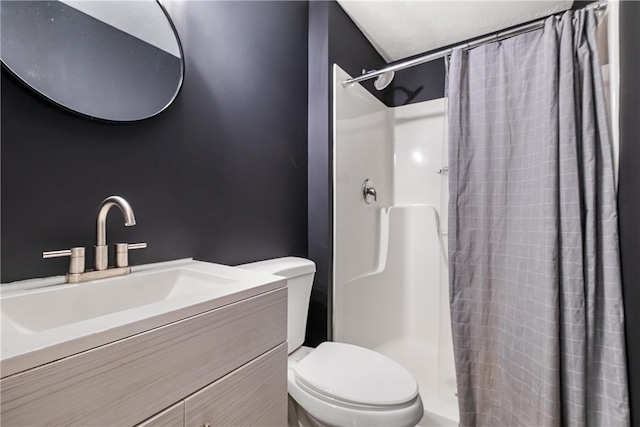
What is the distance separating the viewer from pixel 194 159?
3.28 ft

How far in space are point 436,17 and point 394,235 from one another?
1.32 meters

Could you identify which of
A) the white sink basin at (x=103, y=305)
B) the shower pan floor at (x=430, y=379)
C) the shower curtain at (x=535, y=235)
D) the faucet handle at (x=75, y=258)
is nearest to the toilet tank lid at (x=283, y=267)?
the white sink basin at (x=103, y=305)

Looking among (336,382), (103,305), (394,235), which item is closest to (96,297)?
(103,305)

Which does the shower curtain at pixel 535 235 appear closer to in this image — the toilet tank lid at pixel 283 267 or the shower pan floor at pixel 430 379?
the shower pan floor at pixel 430 379

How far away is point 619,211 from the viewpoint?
867 millimetres

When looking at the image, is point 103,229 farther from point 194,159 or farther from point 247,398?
point 247,398

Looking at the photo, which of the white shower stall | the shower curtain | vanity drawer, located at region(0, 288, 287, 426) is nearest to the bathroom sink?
vanity drawer, located at region(0, 288, 287, 426)

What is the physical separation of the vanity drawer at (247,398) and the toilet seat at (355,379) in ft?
0.80

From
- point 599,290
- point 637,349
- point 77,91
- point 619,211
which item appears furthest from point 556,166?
point 77,91

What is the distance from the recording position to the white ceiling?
1503 millimetres

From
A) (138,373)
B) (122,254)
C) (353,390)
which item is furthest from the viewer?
(353,390)

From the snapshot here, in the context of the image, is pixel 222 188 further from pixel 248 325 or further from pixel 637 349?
pixel 637 349

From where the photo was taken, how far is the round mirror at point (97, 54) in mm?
666

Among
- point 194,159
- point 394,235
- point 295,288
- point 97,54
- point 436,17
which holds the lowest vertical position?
point 295,288
